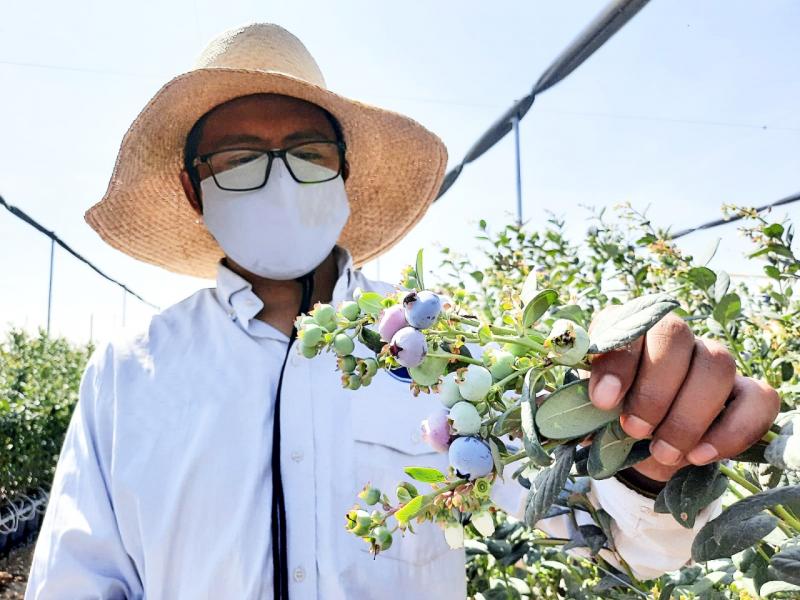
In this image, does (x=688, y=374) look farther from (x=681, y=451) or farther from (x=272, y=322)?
(x=272, y=322)

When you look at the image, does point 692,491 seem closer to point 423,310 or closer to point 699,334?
point 423,310

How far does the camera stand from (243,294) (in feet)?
4.98

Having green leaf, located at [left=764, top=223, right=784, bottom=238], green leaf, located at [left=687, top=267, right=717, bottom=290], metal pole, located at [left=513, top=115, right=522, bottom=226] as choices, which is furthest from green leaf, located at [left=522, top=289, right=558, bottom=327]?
metal pole, located at [left=513, top=115, right=522, bottom=226]

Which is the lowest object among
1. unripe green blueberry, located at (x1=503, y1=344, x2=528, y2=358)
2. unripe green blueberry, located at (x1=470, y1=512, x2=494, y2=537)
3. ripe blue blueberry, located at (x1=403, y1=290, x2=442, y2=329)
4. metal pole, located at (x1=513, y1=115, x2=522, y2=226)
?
metal pole, located at (x1=513, y1=115, x2=522, y2=226)

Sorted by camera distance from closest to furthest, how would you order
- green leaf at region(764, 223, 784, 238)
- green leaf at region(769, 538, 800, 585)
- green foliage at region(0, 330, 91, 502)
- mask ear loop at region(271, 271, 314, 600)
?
green leaf at region(769, 538, 800, 585), green leaf at region(764, 223, 784, 238), mask ear loop at region(271, 271, 314, 600), green foliage at region(0, 330, 91, 502)

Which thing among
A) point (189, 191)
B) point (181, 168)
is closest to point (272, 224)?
point (189, 191)

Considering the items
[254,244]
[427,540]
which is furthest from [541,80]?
[427,540]

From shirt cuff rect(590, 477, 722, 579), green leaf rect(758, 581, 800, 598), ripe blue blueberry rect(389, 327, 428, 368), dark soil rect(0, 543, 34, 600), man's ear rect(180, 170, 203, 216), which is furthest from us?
dark soil rect(0, 543, 34, 600)

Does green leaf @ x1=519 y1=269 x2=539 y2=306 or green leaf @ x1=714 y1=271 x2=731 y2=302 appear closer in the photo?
green leaf @ x1=519 y1=269 x2=539 y2=306

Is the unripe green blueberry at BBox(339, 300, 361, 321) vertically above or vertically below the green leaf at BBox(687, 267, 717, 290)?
above

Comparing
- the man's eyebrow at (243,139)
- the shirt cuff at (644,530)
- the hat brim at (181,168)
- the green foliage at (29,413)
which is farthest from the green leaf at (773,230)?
the green foliage at (29,413)

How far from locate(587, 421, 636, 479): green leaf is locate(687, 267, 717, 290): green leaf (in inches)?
19.9

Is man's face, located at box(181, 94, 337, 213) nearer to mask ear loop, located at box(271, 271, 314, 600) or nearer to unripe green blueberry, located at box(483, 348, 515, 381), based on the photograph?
mask ear loop, located at box(271, 271, 314, 600)

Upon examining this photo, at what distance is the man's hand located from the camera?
446mm
